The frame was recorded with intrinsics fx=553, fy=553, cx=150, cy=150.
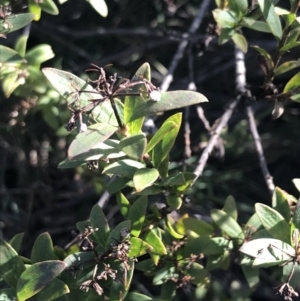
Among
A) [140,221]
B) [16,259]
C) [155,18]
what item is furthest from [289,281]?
[155,18]

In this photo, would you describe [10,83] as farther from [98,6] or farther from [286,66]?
[286,66]

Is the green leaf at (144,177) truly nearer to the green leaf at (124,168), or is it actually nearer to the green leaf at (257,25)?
the green leaf at (124,168)

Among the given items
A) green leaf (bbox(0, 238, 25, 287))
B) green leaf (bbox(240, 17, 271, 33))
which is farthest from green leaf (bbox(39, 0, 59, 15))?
green leaf (bbox(0, 238, 25, 287))

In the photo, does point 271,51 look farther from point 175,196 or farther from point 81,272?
point 81,272

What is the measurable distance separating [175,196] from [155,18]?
132 cm

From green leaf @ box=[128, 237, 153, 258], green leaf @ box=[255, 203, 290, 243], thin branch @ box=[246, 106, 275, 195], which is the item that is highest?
green leaf @ box=[255, 203, 290, 243]

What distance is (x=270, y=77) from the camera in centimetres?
128

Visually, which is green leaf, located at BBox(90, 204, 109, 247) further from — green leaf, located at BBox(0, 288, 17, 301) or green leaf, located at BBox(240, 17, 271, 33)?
green leaf, located at BBox(240, 17, 271, 33)

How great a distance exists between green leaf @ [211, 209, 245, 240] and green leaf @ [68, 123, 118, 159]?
400mm

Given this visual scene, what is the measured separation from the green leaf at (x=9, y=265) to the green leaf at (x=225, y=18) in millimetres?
673

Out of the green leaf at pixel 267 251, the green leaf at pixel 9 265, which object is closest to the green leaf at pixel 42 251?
the green leaf at pixel 9 265

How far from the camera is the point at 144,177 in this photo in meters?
1.00

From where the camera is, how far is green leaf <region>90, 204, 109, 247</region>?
1.09m

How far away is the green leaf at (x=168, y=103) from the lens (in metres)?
0.97
